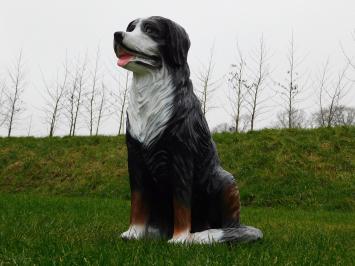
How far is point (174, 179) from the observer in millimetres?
3328

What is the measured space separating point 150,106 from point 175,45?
490 millimetres

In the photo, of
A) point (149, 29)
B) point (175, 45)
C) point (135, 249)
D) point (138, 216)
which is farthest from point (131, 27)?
point (135, 249)

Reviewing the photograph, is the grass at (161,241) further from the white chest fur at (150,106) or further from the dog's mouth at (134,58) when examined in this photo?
the dog's mouth at (134,58)

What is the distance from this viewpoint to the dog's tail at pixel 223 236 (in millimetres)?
3355

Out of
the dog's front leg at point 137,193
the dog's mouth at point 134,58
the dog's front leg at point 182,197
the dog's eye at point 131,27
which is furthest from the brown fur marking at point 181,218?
the dog's eye at point 131,27

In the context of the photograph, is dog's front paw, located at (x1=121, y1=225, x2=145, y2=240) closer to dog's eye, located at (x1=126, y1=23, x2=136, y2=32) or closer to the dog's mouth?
the dog's mouth

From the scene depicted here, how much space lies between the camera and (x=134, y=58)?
343cm

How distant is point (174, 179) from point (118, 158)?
34.2ft

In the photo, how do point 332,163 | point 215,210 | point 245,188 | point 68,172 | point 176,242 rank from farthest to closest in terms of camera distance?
point 68,172 → point 332,163 → point 245,188 → point 215,210 → point 176,242

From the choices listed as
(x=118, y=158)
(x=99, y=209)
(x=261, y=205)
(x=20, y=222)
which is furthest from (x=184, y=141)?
(x=118, y=158)

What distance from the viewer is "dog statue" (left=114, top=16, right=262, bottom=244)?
335cm

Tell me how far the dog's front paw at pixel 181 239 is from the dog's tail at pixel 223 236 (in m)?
0.02

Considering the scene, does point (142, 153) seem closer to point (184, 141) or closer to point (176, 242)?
point (184, 141)

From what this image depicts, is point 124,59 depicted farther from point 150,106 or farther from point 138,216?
point 138,216
